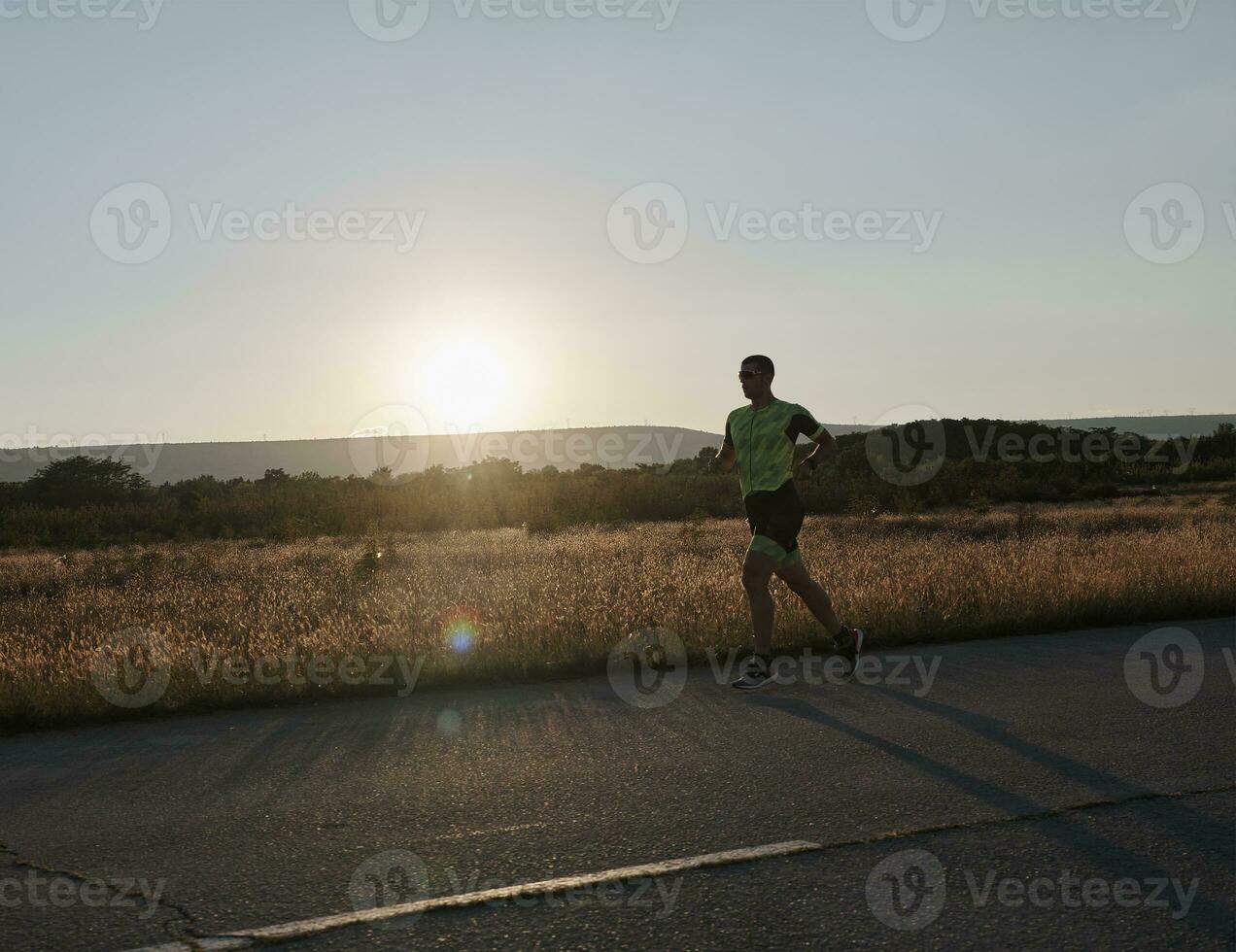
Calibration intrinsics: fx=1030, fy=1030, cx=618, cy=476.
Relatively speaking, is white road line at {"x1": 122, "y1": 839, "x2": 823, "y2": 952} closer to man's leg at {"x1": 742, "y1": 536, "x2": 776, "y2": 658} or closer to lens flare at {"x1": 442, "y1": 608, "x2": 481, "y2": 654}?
man's leg at {"x1": 742, "y1": 536, "x2": 776, "y2": 658}

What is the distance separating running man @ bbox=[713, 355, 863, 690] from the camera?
6594 millimetres

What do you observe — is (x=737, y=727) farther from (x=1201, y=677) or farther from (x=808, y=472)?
(x=1201, y=677)

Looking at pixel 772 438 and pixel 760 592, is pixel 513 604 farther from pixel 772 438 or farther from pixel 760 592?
pixel 772 438

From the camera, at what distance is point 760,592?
6648 millimetres

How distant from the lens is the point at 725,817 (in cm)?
408

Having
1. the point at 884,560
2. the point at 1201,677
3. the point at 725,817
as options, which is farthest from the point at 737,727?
the point at 884,560

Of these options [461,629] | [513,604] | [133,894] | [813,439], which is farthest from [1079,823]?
[513,604]

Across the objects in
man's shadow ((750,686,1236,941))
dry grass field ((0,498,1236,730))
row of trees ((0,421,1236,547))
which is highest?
row of trees ((0,421,1236,547))

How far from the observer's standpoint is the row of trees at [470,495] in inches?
1144

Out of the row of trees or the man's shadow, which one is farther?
the row of trees

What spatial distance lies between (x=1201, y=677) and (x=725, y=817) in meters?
4.21

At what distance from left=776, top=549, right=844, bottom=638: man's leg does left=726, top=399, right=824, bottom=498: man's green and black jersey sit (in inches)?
20.6

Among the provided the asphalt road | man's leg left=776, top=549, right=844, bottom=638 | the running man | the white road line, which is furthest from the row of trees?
the white road line

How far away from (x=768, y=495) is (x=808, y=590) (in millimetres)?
677
